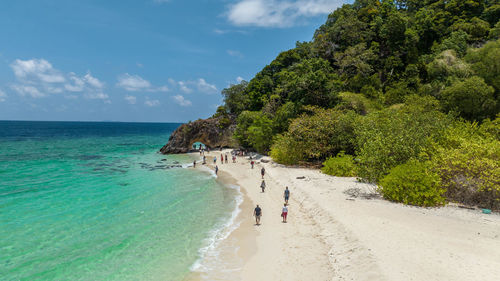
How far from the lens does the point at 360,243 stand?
12.0m

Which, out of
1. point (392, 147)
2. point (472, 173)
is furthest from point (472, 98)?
point (392, 147)

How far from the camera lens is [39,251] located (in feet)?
45.9

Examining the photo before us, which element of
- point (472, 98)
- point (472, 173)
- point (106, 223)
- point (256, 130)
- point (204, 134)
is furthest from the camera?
point (204, 134)

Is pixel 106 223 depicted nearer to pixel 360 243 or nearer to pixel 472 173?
pixel 360 243

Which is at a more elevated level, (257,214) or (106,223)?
(257,214)

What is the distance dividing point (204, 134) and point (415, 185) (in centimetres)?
5036

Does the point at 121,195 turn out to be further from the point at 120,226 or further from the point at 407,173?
the point at 407,173

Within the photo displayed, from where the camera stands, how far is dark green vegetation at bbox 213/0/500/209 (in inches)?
671

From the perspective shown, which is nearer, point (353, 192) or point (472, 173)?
point (472, 173)

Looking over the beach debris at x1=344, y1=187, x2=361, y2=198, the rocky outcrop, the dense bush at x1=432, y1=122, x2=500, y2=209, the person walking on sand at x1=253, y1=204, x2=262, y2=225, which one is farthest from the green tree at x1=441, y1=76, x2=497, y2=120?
the rocky outcrop

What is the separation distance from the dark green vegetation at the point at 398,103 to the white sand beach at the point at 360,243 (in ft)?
7.77

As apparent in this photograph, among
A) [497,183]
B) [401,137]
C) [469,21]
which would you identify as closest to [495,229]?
[497,183]

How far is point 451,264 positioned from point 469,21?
5585cm

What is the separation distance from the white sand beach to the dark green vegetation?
2369 mm
